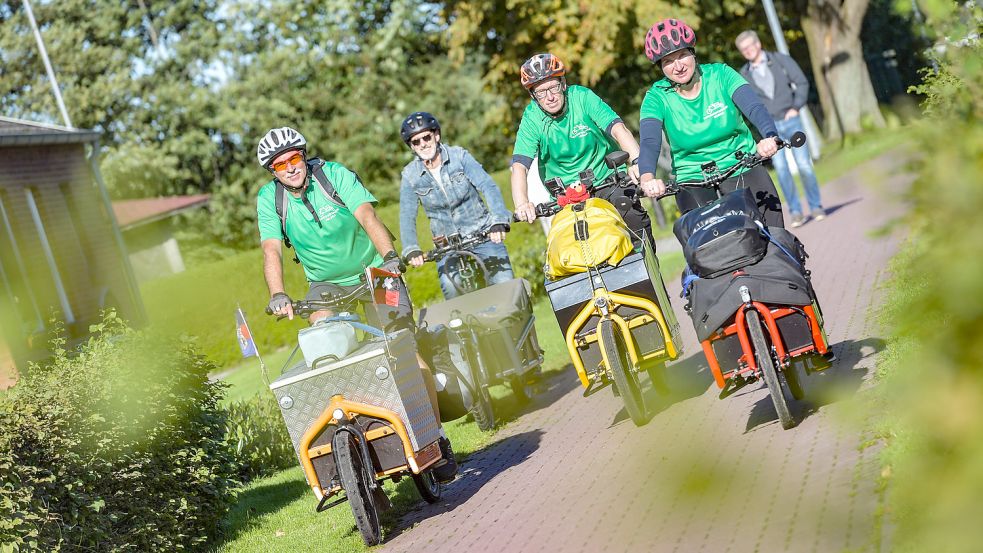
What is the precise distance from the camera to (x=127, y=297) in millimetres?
27906

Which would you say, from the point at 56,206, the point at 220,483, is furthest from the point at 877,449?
the point at 56,206

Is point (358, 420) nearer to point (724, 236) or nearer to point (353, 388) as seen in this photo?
point (353, 388)

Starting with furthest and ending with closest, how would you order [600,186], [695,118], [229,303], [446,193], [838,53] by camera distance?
1. [838,53]
2. [229,303]
3. [446,193]
4. [600,186]
5. [695,118]

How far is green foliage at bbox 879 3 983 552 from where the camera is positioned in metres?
1.76

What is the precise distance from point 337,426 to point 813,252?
25.7 ft

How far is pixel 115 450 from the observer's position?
23.7 feet

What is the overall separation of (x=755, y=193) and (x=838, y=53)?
1000 inches

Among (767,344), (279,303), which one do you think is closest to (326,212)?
(279,303)

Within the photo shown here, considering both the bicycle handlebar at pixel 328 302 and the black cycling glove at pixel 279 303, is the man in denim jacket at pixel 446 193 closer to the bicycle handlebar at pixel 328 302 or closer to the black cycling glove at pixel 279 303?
the bicycle handlebar at pixel 328 302

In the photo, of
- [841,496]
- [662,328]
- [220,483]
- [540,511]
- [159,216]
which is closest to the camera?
[841,496]

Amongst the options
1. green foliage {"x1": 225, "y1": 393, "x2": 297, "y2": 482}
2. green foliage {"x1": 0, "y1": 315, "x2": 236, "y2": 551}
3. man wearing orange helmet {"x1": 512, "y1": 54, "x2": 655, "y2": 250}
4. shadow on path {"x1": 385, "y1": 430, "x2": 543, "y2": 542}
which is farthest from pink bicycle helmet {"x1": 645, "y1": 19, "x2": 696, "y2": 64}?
green foliage {"x1": 225, "y1": 393, "x2": 297, "y2": 482}

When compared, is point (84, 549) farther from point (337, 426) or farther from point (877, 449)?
point (877, 449)

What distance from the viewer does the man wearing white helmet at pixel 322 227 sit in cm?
766

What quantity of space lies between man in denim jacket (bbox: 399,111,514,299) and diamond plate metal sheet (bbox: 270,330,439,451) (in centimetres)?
245
